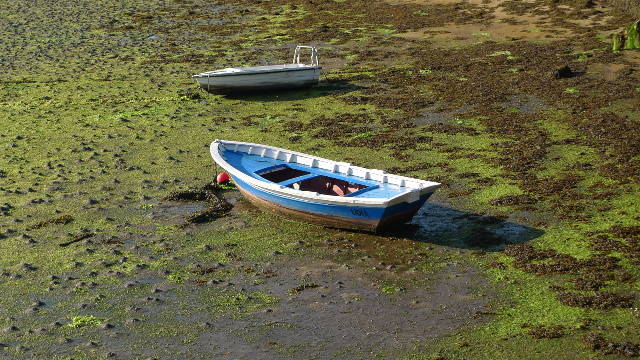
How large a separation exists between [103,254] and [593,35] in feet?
58.5

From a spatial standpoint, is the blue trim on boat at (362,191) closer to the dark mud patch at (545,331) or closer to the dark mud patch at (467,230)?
the dark mud patch at (467,230)

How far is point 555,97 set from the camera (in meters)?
20.7

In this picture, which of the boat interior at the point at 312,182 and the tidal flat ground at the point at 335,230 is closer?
the tidal flat ground at the point at 335,230

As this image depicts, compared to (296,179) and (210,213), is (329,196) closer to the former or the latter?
(296,179)

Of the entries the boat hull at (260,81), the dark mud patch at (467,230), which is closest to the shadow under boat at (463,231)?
the dark mud patch at (467,230)

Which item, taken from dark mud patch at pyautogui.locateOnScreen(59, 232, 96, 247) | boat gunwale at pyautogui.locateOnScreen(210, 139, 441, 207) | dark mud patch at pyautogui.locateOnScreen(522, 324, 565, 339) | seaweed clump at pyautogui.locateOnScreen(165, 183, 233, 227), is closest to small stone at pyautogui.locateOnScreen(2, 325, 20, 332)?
dark mud patch at pyautogui.locateOnScreen(59, 232, 96, 247)

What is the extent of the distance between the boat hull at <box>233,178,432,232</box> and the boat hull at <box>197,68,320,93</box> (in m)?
7.76

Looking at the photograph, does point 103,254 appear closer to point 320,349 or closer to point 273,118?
point 320,349

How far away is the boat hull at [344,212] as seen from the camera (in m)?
13.2

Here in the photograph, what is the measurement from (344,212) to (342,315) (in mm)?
2490

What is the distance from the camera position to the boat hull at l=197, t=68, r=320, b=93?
21.7 metres

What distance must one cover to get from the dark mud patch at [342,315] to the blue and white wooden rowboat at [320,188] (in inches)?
41.7

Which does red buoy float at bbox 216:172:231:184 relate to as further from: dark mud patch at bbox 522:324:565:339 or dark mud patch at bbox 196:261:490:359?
dark mud patch at bbox 522:324:565:339

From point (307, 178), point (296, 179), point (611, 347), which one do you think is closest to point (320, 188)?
point (307, 178)
